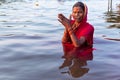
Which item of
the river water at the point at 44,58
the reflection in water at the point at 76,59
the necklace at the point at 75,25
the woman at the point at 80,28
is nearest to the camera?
the river water at the point at 44,58

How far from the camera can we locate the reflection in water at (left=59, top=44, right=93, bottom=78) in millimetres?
4367

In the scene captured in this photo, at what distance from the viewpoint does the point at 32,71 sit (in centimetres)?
434

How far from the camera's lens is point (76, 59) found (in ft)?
16.7

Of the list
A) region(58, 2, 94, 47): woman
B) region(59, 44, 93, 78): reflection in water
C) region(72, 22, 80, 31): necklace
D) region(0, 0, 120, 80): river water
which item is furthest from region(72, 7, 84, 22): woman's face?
region(0, 0, 120, 80): river water

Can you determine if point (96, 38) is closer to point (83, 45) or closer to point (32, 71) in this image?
point (83, 45)

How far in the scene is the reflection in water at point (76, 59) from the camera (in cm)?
437

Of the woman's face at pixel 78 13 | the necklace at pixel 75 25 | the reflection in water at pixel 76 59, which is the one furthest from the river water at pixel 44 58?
the woman's face at pixel 78 13

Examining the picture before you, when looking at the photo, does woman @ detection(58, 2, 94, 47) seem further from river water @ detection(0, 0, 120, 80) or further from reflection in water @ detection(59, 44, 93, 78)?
river water @ detection(0, 0, 120, 80)

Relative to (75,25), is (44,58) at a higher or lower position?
lower

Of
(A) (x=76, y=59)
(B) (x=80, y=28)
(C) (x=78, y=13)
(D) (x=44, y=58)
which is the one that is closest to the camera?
(A) (x=76, y=59)

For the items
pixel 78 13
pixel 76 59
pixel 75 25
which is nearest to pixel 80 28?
pixel 75 25

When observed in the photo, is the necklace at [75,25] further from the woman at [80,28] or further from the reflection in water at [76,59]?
the reflection in water at [76,59]

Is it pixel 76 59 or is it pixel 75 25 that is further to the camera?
pixel 75 25

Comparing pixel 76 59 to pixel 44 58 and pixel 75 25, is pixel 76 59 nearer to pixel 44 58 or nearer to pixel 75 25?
pixel 44 58
